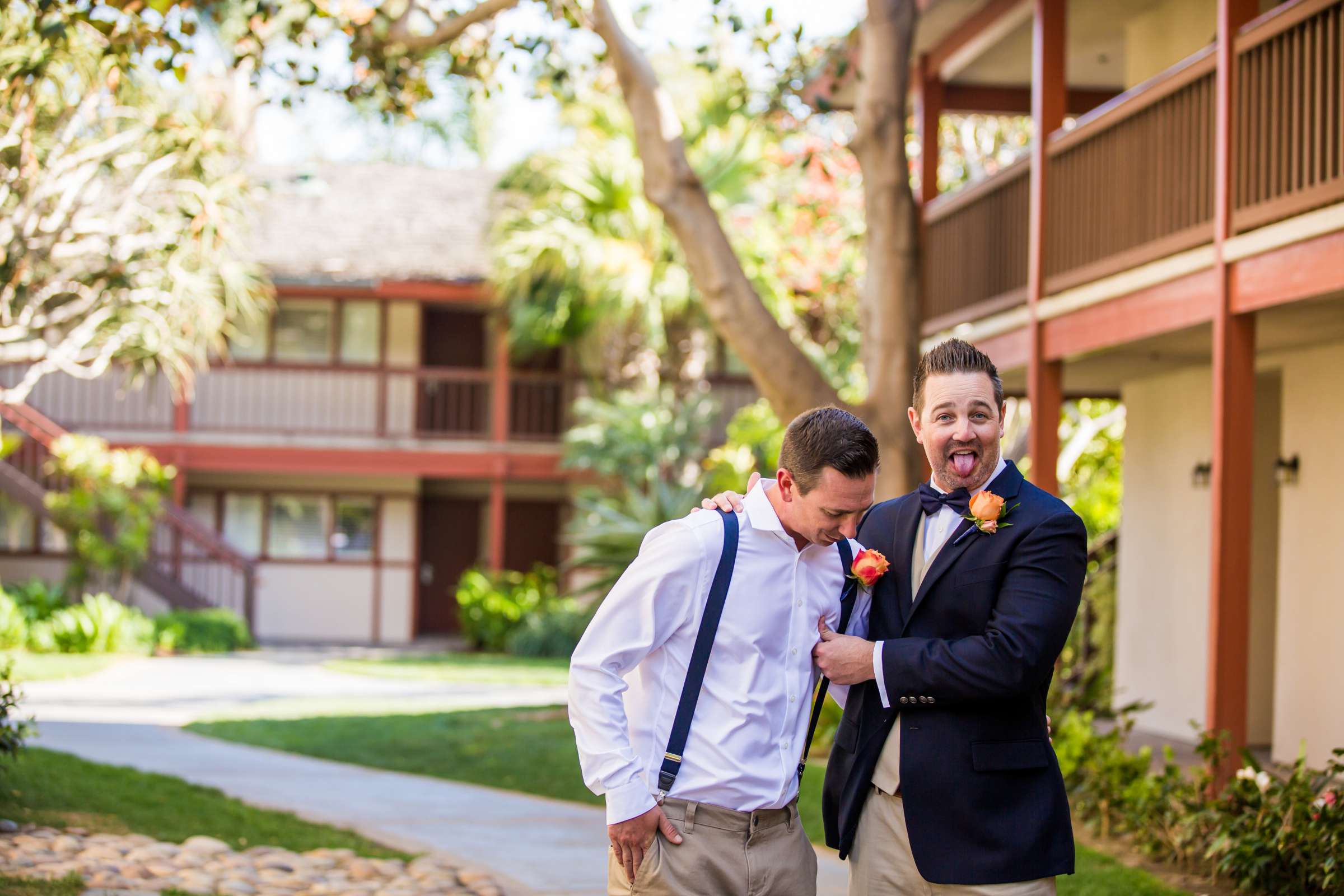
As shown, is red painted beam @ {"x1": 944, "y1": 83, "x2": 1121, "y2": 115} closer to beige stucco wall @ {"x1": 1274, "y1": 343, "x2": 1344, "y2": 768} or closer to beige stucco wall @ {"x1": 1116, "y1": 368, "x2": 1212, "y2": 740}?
beige stucco wall @ {"x1": 1116, "y1": 368, "x2": 1212, "y2": 740}

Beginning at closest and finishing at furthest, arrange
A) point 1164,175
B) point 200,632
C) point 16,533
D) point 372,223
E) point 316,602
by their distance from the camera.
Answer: point 1164,175 < point 200,632 < point 16,533 < point 316,602 < point 372,223

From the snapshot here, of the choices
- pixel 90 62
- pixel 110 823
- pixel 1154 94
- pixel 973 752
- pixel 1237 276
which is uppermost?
pixel 90 62

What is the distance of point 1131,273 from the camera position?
31.8 ft

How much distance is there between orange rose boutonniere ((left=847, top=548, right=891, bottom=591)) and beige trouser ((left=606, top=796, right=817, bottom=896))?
570mm

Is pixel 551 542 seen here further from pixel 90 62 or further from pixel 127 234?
pixel 90 62

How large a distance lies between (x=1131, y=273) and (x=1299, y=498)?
207 cm

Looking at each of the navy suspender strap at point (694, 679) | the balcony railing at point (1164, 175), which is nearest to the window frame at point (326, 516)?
the balcony railing at point (1164, 175)

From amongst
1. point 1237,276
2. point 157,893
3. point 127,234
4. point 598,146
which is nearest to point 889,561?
point 157,893

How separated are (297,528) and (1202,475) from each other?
16914 mm

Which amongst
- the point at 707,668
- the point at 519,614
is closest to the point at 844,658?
the point at 707,668

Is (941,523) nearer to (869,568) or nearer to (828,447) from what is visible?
(869,568)

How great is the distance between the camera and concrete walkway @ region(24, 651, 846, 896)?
25.4 ft

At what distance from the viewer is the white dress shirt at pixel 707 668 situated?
3.35 m

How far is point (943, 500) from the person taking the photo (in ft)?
11.8
